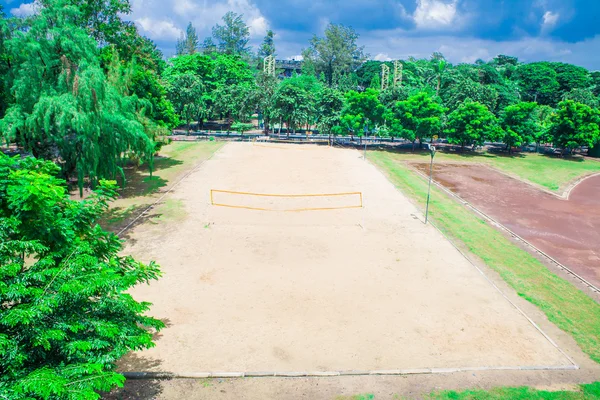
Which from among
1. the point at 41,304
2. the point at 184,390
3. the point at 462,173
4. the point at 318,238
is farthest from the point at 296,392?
the point at 462,173

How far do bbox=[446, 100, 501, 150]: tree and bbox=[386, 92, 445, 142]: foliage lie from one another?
83.9 inches

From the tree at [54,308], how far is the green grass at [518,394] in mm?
6307

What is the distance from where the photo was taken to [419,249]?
1600cm

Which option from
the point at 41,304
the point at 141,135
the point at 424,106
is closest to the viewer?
the point at 41,304

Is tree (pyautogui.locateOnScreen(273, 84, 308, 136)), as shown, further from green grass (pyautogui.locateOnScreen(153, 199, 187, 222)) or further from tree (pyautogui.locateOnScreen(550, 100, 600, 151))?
tree (pyautogui.locateOnScreen(550, 100, 600, 151))

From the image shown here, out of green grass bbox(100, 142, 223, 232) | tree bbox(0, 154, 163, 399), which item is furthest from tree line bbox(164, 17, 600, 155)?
tree bbox(0, 154, 163, 399)

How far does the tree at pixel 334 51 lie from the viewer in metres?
79.5

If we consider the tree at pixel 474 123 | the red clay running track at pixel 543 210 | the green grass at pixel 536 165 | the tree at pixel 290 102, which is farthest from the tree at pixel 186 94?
the tree at pixel 474 123

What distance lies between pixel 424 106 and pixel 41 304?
1587 inches

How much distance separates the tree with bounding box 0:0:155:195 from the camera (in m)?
16.9

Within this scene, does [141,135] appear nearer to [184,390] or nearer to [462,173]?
[184,390]

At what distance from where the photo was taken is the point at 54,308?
5430 millimetres

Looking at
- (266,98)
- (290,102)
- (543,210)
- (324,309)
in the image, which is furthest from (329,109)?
(324,309)

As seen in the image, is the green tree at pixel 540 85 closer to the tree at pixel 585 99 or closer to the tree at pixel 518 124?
the tree at pixel 585 99
